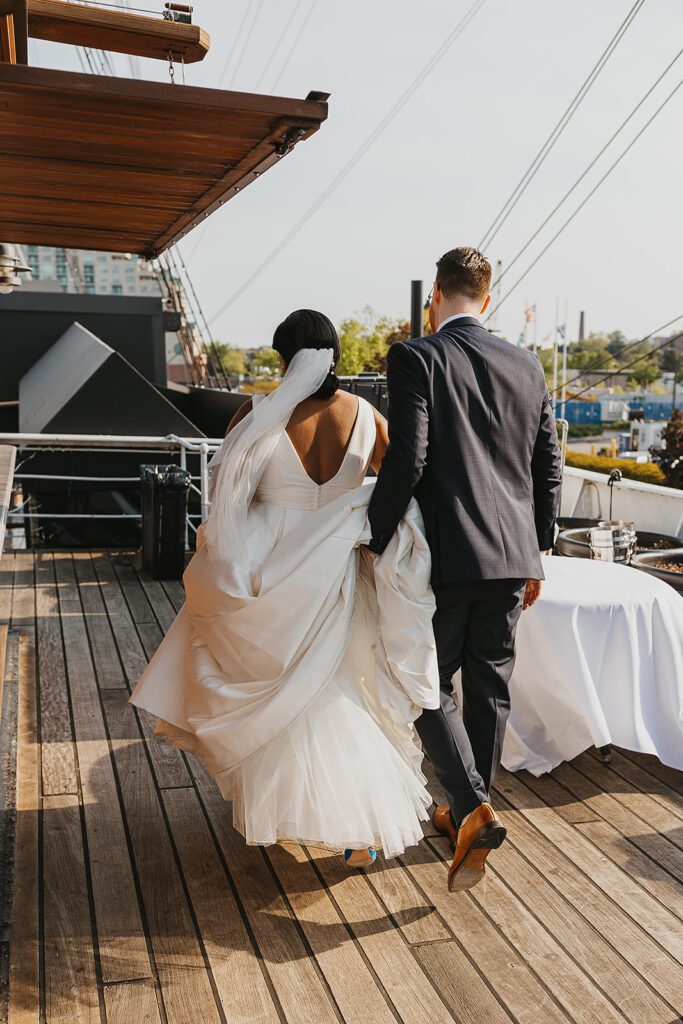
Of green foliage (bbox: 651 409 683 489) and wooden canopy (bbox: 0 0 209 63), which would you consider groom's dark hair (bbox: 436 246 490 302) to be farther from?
green foliage (bbox: 651 409 683 489)

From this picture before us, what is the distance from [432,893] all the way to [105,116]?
109 inches

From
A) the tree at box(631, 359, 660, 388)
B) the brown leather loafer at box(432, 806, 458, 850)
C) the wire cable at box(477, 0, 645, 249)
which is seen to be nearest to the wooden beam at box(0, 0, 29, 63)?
the brown leather loafer at box(432, 806, 458, 850)

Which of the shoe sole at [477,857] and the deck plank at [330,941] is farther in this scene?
the shoe sole at [477,857]

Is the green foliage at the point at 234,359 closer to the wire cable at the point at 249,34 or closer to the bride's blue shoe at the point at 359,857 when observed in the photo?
the wire cable at the point at 249,34

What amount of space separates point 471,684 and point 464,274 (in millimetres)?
1235

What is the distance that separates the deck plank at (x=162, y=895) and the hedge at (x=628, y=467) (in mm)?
22730

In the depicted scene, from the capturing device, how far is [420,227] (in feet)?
323

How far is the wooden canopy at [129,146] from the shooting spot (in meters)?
3.19

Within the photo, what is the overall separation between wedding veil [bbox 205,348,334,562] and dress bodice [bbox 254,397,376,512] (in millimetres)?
36

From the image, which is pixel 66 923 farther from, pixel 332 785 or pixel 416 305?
pixel 416 305

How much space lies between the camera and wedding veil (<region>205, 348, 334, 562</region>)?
118 inches

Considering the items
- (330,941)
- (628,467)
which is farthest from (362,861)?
(628,467)

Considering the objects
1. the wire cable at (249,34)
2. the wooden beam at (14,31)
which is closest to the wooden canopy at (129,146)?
the wooden beam at (14,31)

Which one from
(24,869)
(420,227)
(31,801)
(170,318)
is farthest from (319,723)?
(420,227)
